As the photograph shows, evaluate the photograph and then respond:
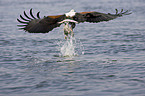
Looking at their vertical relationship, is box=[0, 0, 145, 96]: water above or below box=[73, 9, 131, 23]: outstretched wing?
below

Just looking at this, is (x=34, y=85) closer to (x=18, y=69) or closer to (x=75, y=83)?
(x=75, y=83)

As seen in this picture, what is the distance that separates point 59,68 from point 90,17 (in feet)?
6.42

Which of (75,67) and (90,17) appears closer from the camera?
(75,67)

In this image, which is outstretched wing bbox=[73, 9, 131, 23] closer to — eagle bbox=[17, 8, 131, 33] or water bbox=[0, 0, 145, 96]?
eagle bbox=[17, 8, 131, 33]

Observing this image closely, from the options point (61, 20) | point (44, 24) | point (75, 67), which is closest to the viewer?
point (75, 67)

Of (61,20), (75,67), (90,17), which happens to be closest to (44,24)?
(61,20)

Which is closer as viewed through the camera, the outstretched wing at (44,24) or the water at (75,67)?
the water at (75,67)

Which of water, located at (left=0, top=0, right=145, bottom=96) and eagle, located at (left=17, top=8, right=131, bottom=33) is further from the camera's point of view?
eagle, located at (left=17, top=8, right=131, bottom=33)

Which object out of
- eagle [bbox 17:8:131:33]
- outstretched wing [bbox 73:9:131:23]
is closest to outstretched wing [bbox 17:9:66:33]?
eagle [bbox 17:8:131:33]

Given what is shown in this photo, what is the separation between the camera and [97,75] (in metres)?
8.58

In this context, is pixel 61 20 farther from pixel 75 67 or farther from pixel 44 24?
pixel 75 67

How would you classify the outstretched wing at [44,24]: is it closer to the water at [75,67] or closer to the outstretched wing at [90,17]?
the outstretched wing at [90,17]

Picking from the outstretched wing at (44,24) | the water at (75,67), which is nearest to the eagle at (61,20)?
the outstretched wing at (44,24)

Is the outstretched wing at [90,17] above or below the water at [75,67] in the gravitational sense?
above
